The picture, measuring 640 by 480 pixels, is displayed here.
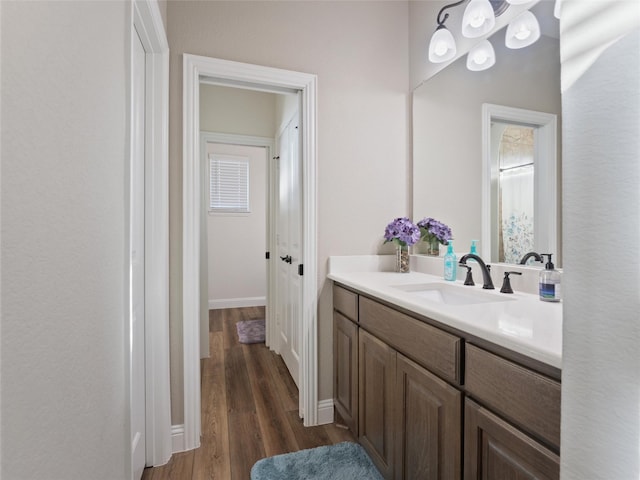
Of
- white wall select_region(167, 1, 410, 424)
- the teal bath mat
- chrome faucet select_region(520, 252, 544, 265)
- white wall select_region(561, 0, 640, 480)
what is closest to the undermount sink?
chrome faucet select_region(520, 252, 544, 265)

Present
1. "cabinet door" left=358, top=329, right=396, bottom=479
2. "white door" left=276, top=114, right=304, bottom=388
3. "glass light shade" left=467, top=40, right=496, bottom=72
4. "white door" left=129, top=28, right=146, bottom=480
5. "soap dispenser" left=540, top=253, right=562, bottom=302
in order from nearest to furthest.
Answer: "soap dispenser" left=540, top=253, right=562, bottom=302 < "cabinet door" left=358, top=329, right=396, bottom=479 < "white door" left=129, top=28, right=146, bottom=480 < "glass light shade" left=467, top=40, right=496, bottom=72 < "white door" left=276, top=114, right=304, bottom=388

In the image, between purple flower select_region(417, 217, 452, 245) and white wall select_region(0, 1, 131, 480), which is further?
purple flower select_region(417, 217, 452, 245)

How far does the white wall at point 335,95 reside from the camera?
1806 millimetres

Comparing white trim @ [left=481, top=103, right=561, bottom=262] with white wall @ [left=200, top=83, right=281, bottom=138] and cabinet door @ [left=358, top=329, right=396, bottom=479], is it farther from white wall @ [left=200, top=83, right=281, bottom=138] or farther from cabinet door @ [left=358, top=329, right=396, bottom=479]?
white wall @ [left=200, top=83, right=281, bottom=138]

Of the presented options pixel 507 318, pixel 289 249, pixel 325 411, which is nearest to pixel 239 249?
pixel 289 249

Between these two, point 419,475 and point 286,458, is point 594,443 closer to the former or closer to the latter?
point 419,475

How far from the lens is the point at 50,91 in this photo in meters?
0.56

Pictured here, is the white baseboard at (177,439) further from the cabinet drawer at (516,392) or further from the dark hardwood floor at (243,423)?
the cabinet drawer at (516,392)

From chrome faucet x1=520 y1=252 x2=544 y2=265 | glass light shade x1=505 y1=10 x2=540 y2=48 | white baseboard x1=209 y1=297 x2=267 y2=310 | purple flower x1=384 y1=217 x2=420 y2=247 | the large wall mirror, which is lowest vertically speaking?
white baseboard x1=209 y1=297 x2=267 y2=310

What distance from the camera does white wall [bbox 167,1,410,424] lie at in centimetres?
181

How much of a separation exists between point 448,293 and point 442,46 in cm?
133

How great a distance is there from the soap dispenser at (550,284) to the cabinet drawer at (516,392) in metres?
0.55

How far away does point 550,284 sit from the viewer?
4.18 feet

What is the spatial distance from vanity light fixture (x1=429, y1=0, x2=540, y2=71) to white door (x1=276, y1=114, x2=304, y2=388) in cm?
95
